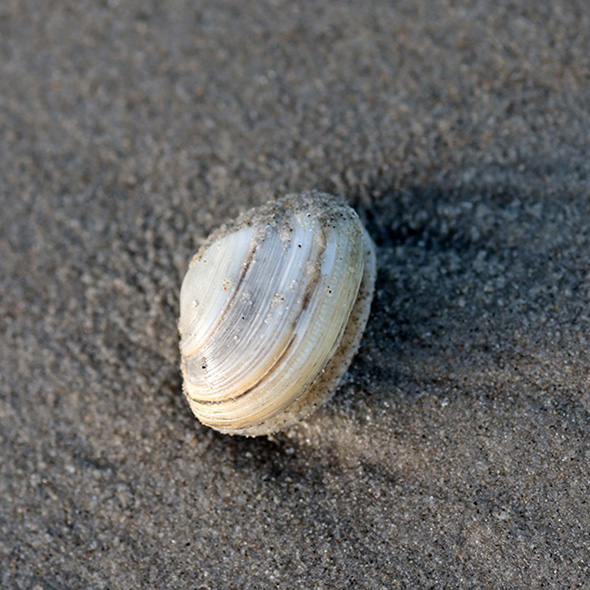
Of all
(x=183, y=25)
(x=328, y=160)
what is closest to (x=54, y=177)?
(x=183, y=25)

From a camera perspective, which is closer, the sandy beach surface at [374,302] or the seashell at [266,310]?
the seashell at [266,310]

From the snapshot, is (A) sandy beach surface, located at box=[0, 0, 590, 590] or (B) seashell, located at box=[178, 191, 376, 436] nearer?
(B) seashell, located at box=[178, 191, 376, 436]

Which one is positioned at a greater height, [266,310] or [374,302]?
[266,310]

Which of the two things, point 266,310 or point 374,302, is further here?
point 374,302
